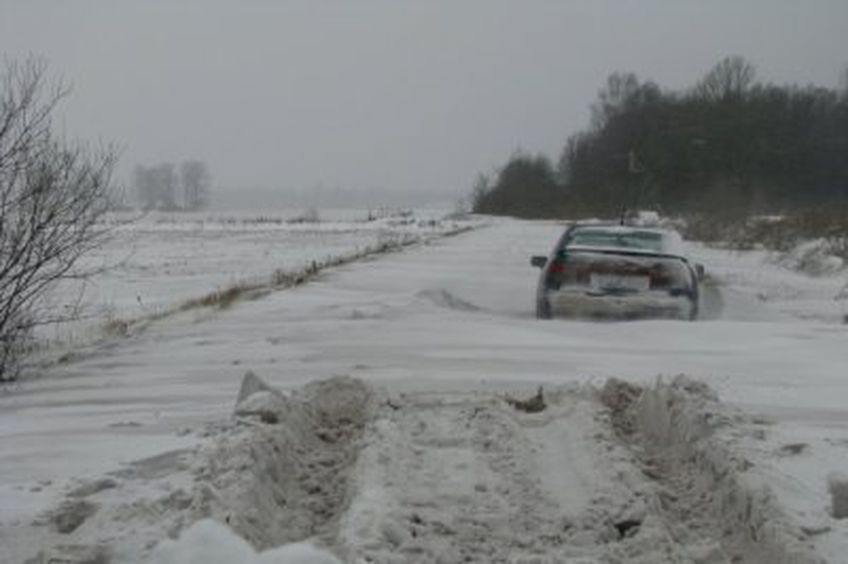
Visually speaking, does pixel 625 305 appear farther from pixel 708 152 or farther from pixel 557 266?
pixel 708 152

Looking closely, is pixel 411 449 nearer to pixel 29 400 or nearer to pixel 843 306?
pixel 29 400

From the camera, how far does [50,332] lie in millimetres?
14555

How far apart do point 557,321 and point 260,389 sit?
5.06 metres

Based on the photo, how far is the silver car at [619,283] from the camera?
1133 centimetres

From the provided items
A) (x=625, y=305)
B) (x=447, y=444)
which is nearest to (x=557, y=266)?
(x=625, y=305)

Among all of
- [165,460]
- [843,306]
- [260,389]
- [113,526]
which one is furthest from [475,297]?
[113,526]

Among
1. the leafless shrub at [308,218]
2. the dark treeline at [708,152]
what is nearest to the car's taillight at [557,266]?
the dark treeline at [708,152]

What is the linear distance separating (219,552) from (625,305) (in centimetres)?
830

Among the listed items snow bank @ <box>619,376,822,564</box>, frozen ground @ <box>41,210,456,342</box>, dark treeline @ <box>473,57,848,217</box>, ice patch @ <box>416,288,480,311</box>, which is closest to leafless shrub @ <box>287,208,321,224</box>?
dark treeline @ <box>473,57,848,217</box>

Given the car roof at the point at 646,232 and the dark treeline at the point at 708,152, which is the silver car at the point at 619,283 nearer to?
the car roof at the point at 646,232

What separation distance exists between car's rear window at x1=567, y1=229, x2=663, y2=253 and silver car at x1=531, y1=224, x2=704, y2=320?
16 cm

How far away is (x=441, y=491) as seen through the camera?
16.5 feet

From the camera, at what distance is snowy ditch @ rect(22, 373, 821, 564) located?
4.25 m

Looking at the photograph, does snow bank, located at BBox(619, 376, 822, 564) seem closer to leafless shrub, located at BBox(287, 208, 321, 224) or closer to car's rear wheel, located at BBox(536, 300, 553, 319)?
car's rear wheel, located at BBox(536, 300, 553, 319)
